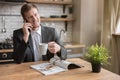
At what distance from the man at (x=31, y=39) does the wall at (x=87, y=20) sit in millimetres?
1728

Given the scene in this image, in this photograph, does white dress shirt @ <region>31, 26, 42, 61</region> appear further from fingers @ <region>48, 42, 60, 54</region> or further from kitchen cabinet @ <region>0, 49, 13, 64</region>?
kitchen cabinet @ <region>0, 49, 13, 64</region>

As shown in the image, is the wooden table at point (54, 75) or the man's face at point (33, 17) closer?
the wooden table at point (54, 75)

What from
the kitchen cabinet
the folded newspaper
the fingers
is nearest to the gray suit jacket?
the fingers

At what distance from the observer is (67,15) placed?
4.16 metres

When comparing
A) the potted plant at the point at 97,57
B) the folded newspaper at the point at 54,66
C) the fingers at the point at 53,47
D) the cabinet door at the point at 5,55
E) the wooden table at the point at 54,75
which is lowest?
the cabinet door at the point at 5,55

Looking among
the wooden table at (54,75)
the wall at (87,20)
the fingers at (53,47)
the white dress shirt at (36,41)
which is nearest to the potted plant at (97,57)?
the wooden table at (54,75)

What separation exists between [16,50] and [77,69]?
717 mm

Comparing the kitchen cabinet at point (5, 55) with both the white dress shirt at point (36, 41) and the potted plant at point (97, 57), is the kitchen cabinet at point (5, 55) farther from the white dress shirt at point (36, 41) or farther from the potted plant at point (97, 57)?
the potted plant at point (97, 57)

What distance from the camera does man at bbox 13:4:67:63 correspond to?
79.0 inches

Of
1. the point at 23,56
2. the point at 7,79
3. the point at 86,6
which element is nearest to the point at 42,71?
the point at 7,79

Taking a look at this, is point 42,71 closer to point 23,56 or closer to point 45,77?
point 45,77

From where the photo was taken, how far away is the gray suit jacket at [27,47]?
201 centimetres

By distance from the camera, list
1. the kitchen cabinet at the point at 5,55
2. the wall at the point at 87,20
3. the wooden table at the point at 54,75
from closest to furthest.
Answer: the wooden table at the point at 54,75 → the kitchen cabinet at the point at 5,55 → the wall at the point at 87,20

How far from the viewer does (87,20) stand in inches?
157
